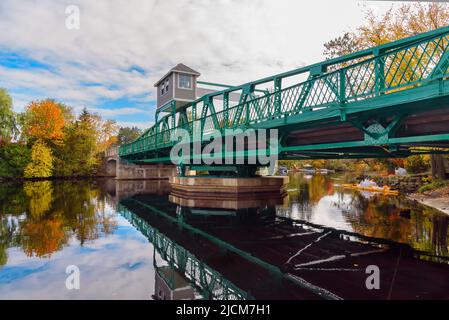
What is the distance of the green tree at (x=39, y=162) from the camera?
4091 centimetres

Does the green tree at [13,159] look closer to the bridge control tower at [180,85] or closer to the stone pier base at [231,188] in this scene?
the bridge control tower at [180,85]

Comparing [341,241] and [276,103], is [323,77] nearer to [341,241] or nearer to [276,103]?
[276,103]

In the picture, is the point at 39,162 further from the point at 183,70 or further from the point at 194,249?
the point at 194,249

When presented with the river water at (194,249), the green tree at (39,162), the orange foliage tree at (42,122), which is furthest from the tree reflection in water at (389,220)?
the orange foliage tree at (42,122)

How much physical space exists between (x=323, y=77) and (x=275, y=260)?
6.17 meters

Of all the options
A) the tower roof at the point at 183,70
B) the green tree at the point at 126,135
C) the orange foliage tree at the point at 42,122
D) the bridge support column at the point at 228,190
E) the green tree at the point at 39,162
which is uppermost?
the green tree at the point at 126,135

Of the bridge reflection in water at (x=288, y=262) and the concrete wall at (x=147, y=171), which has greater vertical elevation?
the concrete wall at (x=147, y=171)

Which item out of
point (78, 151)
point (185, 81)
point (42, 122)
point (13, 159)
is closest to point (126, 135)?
point (78, 151)

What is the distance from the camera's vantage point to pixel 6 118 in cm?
4359

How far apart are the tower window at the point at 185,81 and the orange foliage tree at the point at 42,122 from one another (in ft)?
89.6

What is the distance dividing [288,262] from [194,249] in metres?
2.62

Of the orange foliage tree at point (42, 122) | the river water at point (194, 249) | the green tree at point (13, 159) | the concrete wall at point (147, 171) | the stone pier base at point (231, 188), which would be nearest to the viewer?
the river water at point (194, 249)

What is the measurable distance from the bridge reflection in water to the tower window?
19131mm

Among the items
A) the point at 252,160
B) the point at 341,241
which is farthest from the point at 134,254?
the point at 252,160
